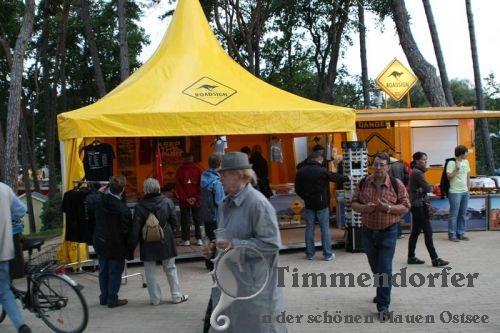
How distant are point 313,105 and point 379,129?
3943 mm

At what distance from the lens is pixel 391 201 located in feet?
18.1

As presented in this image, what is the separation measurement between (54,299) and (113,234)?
1.19 metres

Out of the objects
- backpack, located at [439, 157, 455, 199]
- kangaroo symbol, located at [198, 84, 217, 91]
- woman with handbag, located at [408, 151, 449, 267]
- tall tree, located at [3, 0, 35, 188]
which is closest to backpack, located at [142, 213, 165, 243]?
woman with handbag, located at [408, 151, 449, 267]

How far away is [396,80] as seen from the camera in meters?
14.2

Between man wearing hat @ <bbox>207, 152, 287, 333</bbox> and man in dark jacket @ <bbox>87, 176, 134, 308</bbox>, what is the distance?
312cm

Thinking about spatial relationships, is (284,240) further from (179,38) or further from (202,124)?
(179,38)

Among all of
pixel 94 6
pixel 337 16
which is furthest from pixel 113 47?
pixel 337 16

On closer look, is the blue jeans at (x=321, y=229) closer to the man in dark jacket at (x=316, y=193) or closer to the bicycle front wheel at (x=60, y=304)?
the man in dark jacket at (x=316, y=193)

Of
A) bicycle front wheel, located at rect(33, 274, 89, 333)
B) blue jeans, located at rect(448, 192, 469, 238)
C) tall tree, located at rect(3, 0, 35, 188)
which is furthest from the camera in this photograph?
tall tree, located at rect(3, 0, 35, 188)

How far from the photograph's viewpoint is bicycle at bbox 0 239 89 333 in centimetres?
536

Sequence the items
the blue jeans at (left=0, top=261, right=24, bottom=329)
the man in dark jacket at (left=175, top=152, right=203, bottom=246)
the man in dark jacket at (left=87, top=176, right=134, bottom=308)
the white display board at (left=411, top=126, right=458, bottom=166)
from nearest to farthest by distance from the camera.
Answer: the blue jeans at (left=0, top=261, right=24, bottom=329), the man in dark jacket at (left=87, top=176, right=134, bottom=308), the man in dark jacket at (left=175, top=152, right=203, bottom=246), the white display board at (left=411, top=126, right=458, bottom=166)

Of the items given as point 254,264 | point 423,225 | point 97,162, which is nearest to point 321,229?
point 423,225

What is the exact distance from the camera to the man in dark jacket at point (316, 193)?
852cm

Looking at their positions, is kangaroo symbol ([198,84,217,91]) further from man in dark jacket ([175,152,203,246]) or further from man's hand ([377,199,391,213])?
man's hand ([377,199,391,213])
